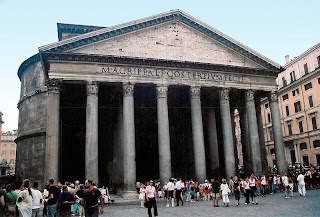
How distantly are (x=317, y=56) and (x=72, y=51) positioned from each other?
2640cm

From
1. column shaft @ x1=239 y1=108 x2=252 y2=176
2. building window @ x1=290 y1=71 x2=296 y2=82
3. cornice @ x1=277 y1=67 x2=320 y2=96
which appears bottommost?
column shaft @ x1=239 y1=108 x2=252 y2=176

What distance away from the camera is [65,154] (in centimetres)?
2458

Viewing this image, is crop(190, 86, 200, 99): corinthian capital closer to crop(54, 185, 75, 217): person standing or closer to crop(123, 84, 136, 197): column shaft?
crop(123, 84, 136, 197): column shaft

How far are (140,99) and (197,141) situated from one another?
7850 millimetres

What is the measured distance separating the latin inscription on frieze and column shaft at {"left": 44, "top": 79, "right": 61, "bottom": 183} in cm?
321

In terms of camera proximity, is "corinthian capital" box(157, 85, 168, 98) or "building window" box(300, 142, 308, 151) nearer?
"corinthian capital" box(157, 85, 168, 98)

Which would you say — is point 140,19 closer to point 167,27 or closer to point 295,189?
point 167,27

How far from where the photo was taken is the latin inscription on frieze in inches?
742

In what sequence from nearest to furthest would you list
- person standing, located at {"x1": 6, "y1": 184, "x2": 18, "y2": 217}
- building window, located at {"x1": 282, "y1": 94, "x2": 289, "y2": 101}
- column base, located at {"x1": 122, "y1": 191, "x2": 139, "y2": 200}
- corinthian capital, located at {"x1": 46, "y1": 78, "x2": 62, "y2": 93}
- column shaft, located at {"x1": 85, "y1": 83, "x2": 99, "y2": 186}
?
person standing, located at {"x1": 6, "y1": 184, "x2": 18, "y2": 217} → column shaft, located at {"x1": 85, "y1": 83, "x2": 99, "y2": 186} → column base, located at {"x1": 122, "y1": 191, "x2": 139, "y2": 200} → corinthian capital, located at {"x1": 46, "y1": 78, "x2": 62, "y2": 93} → building window, located at {"x1": 282, "y1": 94, "x2": 289, "y2": 101}

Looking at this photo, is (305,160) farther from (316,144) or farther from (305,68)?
(305,68)

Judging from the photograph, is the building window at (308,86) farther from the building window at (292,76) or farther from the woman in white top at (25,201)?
the woman in white top at (25,201)

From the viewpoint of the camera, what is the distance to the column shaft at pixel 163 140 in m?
18.2

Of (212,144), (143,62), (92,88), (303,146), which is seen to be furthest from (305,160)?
(92,88)

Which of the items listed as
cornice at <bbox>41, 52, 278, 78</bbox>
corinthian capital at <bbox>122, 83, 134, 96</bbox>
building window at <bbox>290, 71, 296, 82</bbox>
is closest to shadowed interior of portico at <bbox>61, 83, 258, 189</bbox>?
cornice at <bbox>41, 52, 278, 78</bbox>
